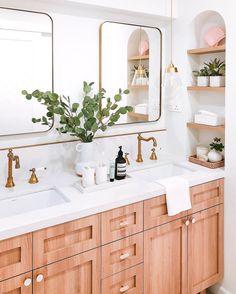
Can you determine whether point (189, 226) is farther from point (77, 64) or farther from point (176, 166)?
point (77, 64)

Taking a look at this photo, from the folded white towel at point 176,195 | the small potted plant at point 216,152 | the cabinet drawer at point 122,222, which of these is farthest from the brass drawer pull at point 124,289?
the small potted plant at point 216,152

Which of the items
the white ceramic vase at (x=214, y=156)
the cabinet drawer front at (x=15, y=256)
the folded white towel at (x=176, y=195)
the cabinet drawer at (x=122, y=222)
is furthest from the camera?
the white ceramic vase at (x=214, y=156)

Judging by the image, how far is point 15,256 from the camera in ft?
4.66

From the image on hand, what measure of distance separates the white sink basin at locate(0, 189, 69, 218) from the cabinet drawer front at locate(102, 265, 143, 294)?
506 mm

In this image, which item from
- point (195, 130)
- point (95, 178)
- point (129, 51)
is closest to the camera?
point (95, 178)

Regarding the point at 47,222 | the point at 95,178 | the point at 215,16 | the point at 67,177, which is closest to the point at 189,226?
the point at 95,178

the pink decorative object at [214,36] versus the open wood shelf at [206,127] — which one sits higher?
the pink decorative object at [214,36]

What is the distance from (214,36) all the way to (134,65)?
2.00ft

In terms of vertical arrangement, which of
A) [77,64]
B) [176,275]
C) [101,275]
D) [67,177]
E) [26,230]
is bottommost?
[176,275]

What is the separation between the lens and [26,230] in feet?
4.62

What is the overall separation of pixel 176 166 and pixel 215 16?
1140 mm

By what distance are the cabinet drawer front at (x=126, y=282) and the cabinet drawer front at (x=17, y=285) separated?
1.38ft

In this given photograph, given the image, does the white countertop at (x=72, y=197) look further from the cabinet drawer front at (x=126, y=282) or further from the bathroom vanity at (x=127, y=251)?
the cabinet drawer front at (x=126, y=282)

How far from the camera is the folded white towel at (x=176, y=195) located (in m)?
1.89
